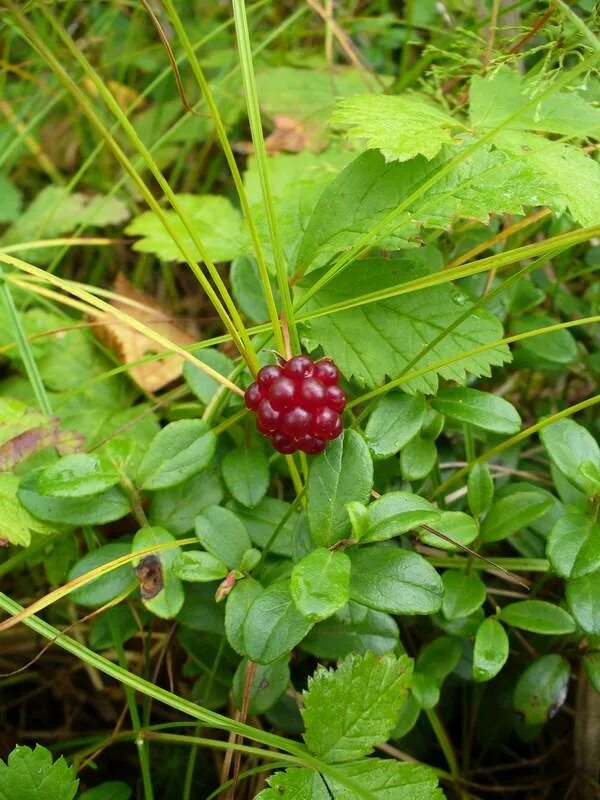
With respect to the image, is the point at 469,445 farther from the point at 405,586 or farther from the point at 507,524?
the point at 405,586

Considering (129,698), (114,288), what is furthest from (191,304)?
(129,698)

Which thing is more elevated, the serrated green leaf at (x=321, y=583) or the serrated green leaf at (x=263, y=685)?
the serrated green leaf at (x=321, y=583)

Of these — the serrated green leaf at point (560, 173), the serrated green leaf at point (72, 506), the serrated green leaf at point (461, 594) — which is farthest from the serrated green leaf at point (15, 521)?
the serrated green leaf at point (560, 173)

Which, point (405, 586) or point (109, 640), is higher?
point (405, 586)

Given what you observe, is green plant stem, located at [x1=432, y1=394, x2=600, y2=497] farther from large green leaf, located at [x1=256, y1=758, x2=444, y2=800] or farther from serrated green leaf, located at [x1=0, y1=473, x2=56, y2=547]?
serrated green leaf, located at [x1=0, y1=473, x2=56, y2=547]

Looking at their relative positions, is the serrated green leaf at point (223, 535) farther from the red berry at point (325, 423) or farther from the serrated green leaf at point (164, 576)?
the red berry at point (325, 423)

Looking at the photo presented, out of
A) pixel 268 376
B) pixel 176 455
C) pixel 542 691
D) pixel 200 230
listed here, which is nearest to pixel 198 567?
pixel 176 455
